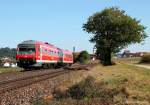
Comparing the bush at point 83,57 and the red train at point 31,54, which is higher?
the bush at point 83,57

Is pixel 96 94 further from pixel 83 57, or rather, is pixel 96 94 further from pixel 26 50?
pixel 83 57

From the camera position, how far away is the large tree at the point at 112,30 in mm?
84062

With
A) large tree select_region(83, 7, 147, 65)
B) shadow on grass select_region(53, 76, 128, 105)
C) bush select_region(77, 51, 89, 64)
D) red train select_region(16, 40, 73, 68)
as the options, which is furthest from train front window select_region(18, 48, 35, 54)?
bush select_region(77, 51, 89, 64)

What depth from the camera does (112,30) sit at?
85.6 m

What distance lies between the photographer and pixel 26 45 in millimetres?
44031

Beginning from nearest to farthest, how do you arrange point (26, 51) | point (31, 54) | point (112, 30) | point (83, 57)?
point (31, 54) → point (26, 51) → point (112, 30) → point (83, 57)

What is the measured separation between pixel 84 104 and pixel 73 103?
48 cm

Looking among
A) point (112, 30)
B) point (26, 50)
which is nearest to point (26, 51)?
point (26, 50)

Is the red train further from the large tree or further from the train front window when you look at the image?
the large tree

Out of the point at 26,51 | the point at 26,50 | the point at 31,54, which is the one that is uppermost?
the point at 26,50

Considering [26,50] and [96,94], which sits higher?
[26,50]

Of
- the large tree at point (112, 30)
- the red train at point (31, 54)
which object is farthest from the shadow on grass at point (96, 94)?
the large tree at point (112, 30)

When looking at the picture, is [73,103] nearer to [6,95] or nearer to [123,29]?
[6,95]

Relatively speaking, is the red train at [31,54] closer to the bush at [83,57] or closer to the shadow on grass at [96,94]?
the shadow on grass at [96,94]
